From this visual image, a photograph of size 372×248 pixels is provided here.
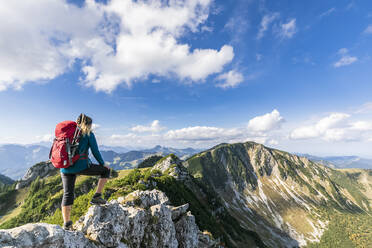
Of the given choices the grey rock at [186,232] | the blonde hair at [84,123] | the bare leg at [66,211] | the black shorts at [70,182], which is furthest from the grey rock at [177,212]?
the blonde hair at [84,123]

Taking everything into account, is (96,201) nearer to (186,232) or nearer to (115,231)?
(115,231)

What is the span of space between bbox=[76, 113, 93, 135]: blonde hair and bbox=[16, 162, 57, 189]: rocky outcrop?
19787cm

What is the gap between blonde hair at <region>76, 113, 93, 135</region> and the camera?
815cm

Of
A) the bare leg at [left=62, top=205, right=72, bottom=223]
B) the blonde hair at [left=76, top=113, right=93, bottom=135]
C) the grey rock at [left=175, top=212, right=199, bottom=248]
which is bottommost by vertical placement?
the grey rock at [left=175, top=212, right=199, bottom=248]

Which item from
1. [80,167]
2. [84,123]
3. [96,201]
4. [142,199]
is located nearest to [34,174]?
[142,199]

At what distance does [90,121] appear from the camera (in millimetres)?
A: 8625

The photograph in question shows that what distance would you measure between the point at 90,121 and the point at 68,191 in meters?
3.71

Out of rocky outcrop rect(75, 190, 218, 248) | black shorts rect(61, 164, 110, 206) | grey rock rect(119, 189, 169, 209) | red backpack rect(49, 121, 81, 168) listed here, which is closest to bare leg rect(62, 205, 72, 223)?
black shorts rect(61, 164, 110, 206)

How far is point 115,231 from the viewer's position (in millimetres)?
11594

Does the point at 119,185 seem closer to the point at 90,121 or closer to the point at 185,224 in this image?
the point at 185,224

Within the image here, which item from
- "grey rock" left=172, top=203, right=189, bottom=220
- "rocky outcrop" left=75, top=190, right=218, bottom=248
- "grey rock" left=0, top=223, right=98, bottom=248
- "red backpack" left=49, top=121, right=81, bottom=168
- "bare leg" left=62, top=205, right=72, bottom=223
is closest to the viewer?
"grey rock" left=0, top=223, right=98, bottom=248

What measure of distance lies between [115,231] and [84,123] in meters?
8.51

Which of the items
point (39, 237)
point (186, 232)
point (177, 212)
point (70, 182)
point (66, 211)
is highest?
point (70, 182)

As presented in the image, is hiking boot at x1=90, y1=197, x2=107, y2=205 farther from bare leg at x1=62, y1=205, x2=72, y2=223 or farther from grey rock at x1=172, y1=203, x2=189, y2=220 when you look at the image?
grey rock at x1=172, y1=203, x2=189, y2=220
